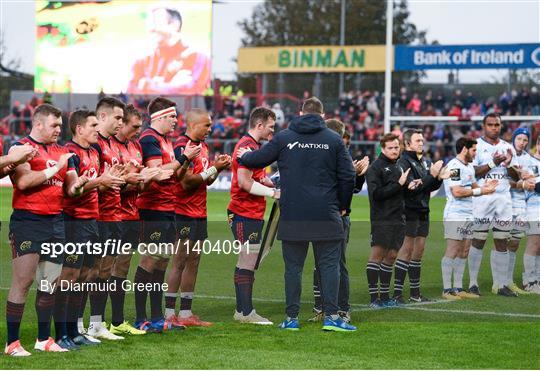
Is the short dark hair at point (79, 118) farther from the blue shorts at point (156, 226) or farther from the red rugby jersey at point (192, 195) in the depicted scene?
the red rugby jersey at point (192, 195)

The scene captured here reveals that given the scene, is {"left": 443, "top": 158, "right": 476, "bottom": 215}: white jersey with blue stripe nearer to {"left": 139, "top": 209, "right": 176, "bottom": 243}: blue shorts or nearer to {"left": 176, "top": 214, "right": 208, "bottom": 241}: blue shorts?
{"left": 176, "top": 214, "right": 208, "bottom": 241}: blue shorts

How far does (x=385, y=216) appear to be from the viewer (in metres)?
12.2

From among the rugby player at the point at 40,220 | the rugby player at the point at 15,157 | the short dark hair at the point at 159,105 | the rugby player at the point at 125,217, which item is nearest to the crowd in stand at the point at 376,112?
the short dark hair at the point at 159,105

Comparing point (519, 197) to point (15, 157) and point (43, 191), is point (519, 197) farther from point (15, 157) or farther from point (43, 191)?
point (15, 157)

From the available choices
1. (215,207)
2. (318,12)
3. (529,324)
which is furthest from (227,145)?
(318,12)

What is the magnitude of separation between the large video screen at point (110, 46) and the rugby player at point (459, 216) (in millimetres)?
29687

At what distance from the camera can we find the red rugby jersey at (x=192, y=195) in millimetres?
10797

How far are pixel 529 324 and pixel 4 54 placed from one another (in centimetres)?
5020

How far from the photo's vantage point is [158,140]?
414 inches

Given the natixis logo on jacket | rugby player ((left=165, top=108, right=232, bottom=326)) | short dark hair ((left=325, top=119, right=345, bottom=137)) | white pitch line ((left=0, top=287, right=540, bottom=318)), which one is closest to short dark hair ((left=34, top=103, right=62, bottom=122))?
rugby player ((left=165, top=108, right=232, bottom=326))

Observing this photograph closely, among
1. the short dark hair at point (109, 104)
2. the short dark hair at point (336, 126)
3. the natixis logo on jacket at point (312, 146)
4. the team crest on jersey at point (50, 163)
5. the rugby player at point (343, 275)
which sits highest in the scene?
the short dark hair at point (109, 104)

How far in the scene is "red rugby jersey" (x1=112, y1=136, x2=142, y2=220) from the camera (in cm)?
1022

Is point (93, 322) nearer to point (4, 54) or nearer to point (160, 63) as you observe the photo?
point (160, 63)

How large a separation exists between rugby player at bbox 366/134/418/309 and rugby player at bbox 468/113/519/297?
5.57 ft
